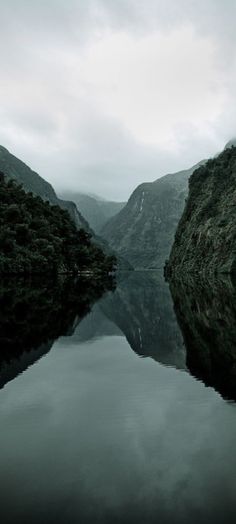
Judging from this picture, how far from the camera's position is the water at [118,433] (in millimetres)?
6723

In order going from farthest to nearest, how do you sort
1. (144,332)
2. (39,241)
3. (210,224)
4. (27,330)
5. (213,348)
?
(210,224)
(39,241)
(144,332)
(27,330)
(213,348)

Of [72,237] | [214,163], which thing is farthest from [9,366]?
[214,163]

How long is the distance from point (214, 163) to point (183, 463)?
173018mm

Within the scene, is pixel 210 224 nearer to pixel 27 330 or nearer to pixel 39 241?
pixel 39 241

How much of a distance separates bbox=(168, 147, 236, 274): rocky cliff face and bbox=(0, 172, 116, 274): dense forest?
1155 inches

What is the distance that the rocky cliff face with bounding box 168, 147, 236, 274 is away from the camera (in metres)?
125

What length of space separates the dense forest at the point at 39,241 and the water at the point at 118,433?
78297 millimetres

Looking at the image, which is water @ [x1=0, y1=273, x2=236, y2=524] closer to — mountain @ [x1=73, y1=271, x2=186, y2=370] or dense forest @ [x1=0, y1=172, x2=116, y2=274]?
mountain @ [x1=73, y1=271, x2=186, y2=370]

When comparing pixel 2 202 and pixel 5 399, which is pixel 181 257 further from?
pixel 5 399

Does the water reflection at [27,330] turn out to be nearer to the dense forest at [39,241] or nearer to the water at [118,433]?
the water at [118,433]

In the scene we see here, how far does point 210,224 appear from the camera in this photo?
451 ft

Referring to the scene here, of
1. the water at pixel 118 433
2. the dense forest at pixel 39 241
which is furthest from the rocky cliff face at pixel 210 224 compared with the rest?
the water at pixel 118 433

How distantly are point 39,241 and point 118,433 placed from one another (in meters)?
100

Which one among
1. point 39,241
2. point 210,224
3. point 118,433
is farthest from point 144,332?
point 210,224
